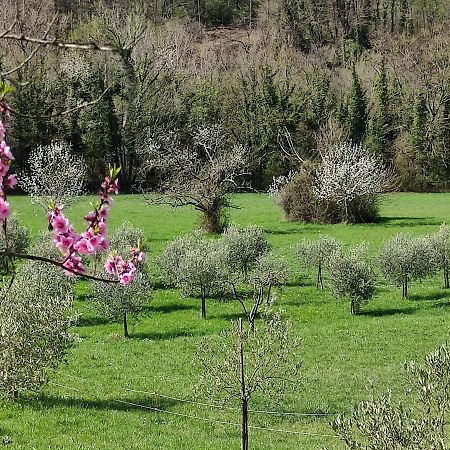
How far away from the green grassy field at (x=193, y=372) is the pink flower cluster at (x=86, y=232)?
284 inches

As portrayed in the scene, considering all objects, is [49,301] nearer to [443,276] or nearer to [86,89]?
[443,276]

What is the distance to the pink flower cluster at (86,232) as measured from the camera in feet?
11.7

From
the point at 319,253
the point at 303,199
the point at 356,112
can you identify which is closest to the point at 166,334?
the point at 319,253

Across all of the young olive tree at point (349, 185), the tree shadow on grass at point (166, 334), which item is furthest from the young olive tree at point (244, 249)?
the young olive tree at point (349, 185)

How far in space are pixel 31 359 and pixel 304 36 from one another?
91078 mm

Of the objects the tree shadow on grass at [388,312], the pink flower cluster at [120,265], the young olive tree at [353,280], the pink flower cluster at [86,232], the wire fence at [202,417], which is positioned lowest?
the tree shadow on grass at [388,312]

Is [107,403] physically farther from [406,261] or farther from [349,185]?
[349,185]

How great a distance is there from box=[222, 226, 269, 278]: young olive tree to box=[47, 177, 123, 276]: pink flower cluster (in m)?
21.6

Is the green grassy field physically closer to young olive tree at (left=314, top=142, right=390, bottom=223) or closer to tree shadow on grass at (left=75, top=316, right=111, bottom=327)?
tree shadow on grass at (left=75, top=316, right=111, bottom=327)

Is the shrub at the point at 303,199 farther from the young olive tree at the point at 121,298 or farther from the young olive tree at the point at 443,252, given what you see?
the young olive tree at the point at 121,298

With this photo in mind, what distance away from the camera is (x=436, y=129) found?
6234 cm

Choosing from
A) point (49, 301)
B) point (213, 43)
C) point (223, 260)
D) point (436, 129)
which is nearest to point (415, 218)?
point (223, 260)

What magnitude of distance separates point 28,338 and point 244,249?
14.1 metres

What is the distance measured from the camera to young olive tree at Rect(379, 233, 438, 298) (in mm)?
22906
